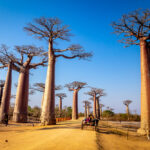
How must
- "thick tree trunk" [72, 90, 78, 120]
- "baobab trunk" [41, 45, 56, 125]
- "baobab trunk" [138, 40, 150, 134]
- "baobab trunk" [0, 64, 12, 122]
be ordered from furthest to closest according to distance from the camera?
"thick tree trunk" [72, 90, 78, 120] → "baobab trunk" [0, 64, 12, 122] → "baobab trunk" [41, 45, 56, 125] → "baobab trunk" [138, 40, 150, 134]

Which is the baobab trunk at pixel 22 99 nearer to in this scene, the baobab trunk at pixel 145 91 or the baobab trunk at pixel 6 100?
the baobab trunk at pixel 6 100

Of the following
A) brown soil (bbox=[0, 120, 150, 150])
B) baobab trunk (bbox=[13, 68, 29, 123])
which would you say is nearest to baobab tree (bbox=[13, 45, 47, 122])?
baobab trunk (bbox=[13, 68, 29, 123])

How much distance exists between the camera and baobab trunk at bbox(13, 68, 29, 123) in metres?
12.6

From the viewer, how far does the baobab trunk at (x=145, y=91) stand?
784cm

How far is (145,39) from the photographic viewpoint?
957cm

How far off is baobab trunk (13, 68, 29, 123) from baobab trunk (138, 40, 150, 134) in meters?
9.99

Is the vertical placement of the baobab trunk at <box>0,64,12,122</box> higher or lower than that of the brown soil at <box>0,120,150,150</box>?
higher

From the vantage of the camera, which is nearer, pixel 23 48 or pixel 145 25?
pixel 145 25

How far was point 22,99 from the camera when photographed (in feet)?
43.1

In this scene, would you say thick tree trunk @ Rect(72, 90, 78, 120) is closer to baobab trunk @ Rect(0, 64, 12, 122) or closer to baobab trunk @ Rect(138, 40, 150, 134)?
baobab trunk @ Rect(0, 64, 12, 122)

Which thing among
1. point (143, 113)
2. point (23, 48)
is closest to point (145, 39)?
point (143, 113)

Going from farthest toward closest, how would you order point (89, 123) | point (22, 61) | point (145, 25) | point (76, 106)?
point (76, 106)
point (22, 61)
point (145, 25)
point (89, 123)

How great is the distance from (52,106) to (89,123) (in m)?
3.55

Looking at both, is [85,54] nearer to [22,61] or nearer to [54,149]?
[22,61]
